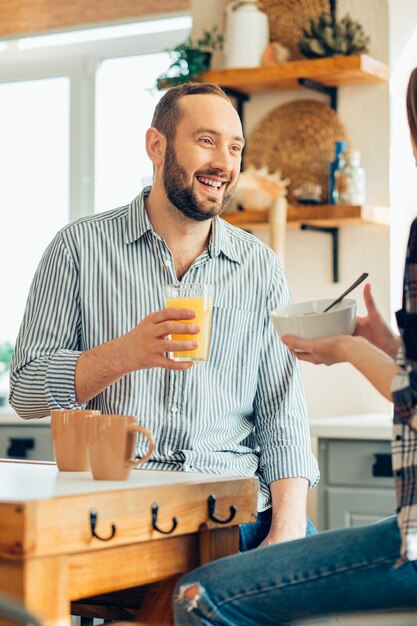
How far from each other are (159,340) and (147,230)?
20.3 inches

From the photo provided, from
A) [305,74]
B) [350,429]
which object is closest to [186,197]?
[350,429]

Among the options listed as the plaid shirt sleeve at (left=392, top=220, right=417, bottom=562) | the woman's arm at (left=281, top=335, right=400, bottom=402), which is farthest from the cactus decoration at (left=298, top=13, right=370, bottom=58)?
the plaid shirt sleeve at (left=392, top=220, right=417, bottom=562)

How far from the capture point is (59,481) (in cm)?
155

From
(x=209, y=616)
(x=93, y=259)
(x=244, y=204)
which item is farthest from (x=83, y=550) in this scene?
(x=244, y=204)

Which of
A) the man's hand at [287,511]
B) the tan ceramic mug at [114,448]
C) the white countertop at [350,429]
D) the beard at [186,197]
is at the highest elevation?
the beard at [186,197]

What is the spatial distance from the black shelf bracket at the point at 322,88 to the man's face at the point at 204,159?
4.85ft

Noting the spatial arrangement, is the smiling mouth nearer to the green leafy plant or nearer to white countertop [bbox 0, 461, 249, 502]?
white countertop [bbox 0, 461, 249, 502]

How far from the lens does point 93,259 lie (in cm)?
223

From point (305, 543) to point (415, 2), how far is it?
2.67m

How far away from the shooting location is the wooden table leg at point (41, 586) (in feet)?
4.35

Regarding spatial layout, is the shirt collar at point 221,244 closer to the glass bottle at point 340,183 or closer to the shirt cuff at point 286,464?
the shirt cuff at point 286,464

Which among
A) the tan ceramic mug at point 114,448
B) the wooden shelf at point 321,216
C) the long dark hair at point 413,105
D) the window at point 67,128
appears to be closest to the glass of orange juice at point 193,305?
the tan ceramic mug at point 114,448

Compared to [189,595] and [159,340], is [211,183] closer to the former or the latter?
[159,340]

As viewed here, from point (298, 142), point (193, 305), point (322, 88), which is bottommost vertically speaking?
point (193, 305)
